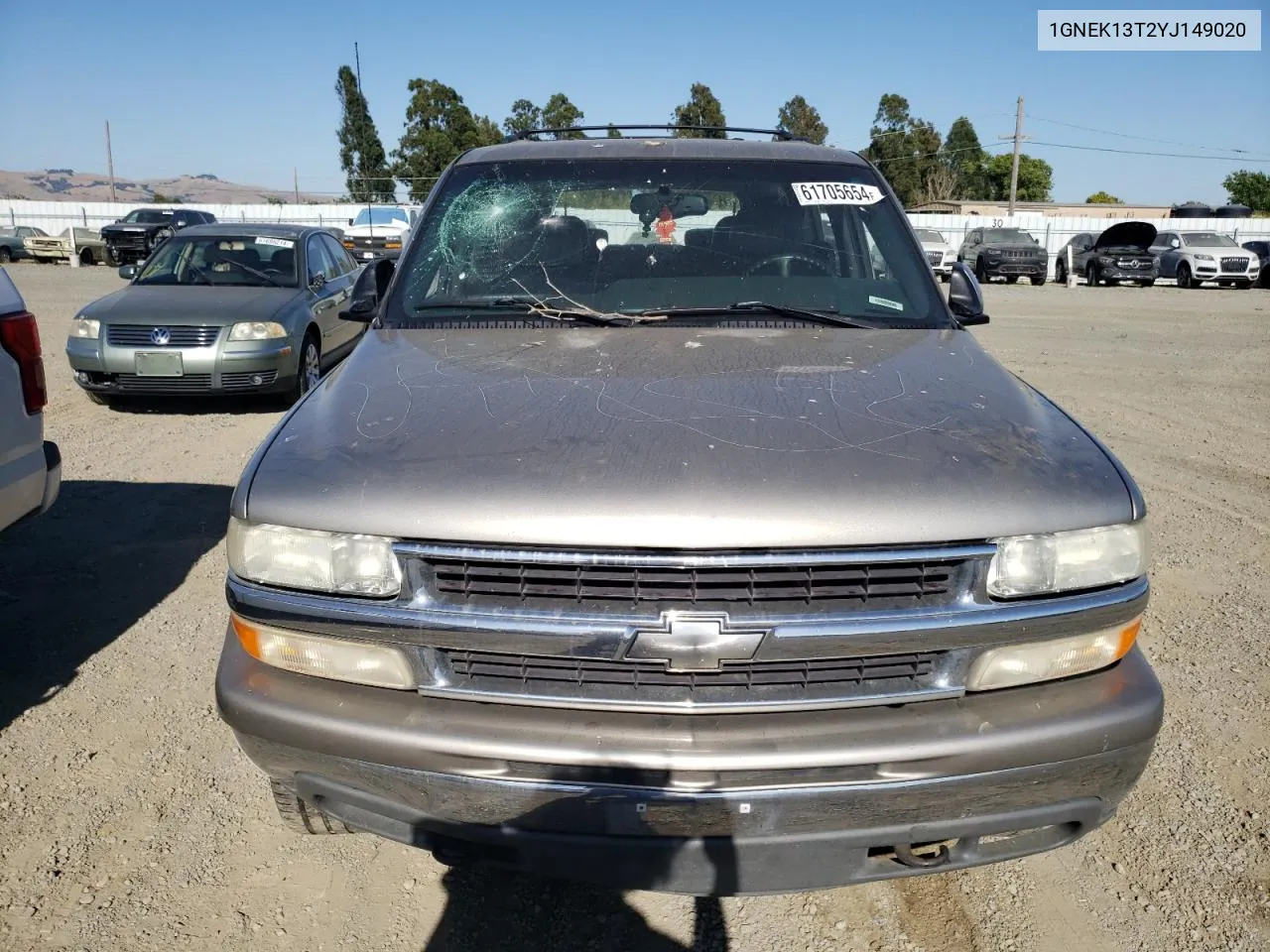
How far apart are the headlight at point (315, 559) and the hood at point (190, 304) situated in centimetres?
670

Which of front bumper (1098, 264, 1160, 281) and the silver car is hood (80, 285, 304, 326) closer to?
the silver car

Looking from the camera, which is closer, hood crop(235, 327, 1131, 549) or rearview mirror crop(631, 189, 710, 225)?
hood crop(235, 327, 1131, 549)

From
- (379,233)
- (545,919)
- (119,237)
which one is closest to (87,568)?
(545,919)

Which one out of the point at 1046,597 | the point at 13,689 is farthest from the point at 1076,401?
the point at 13,689

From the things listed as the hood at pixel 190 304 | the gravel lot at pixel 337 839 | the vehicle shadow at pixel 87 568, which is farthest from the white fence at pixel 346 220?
the gravel lot at pixel 337 839

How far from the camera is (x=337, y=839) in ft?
9.26

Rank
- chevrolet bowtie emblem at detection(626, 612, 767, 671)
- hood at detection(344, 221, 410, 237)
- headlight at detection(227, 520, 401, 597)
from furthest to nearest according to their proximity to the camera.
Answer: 1. hood at detection(344, 221, 410, 237)
2. headlight at detection(227, 520, 401, 597)
3. chevrolet bowtie emblem at detection(626, 612, 767, 671)

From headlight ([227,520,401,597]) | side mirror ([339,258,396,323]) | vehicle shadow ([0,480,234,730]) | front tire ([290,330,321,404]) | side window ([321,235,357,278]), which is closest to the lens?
headlight ([227,520,401,597])

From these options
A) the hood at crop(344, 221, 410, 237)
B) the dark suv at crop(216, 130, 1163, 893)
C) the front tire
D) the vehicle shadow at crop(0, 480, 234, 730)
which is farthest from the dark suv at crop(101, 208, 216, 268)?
the dark suv at crop(216, 130, 1163, 893)

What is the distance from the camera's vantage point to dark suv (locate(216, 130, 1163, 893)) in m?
1.97

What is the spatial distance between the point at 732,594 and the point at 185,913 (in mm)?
1670

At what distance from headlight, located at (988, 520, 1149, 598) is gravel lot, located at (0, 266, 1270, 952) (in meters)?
0.97

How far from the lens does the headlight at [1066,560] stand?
204cm

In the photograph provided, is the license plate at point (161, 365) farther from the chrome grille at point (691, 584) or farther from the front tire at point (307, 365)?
the chrome grille at point (691, 584)
